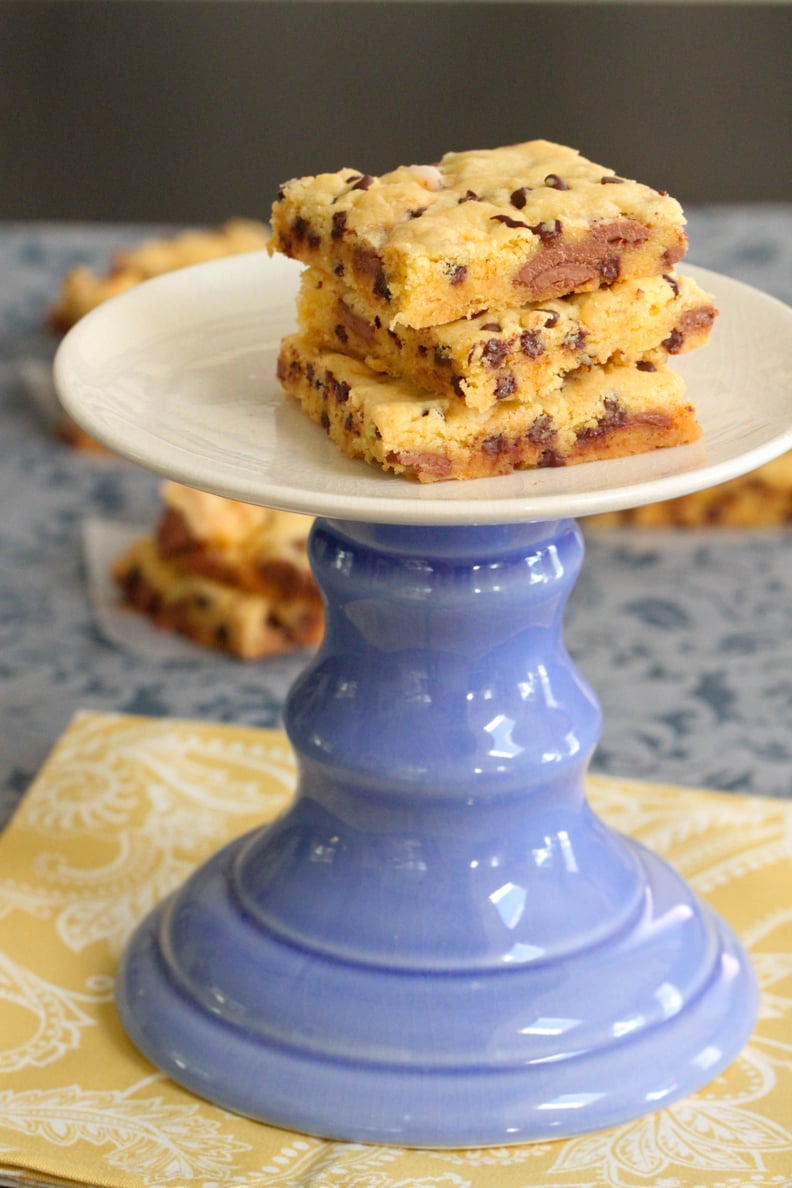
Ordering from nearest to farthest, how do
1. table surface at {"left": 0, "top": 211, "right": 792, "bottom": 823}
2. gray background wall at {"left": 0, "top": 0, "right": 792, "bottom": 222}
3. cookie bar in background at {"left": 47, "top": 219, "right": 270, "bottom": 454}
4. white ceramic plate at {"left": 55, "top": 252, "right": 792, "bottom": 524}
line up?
1. white ceramic plate at {"left": 55, "top": 252, "right": 792, "bottom": 524}
2. table surface at {"left": 0, "top": 211, "right": 792, "bottom": 823}
3. cookie bar in background at {"left": 47, "top": 219, "right": 270, "bottom": 454}
4. gray background wall at {"left": 0, "top": 0, "right": 792, "bottom": 222}

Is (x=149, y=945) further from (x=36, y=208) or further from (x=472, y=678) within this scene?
(x=36, y=208)

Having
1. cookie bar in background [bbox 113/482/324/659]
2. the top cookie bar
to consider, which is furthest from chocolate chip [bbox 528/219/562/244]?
cookie bar in background [bbox 113/482/324/659]

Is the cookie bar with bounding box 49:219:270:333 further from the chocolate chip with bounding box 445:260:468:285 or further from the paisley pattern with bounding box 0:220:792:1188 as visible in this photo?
the chocolate chip with bounding box 445:260:468:285

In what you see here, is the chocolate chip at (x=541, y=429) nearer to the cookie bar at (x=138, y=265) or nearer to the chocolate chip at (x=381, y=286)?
the chocolate chip at (x=381, y=286)

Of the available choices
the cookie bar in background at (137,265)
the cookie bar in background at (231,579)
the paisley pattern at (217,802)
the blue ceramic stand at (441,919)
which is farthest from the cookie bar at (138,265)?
the blue ceramic stand at (441,919)

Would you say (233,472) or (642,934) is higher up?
(233,472)

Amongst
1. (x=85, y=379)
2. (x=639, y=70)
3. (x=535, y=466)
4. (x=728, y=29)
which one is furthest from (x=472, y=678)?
(x=728, y=29)

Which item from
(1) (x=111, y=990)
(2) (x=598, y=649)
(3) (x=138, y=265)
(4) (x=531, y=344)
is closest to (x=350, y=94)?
(3) (x=138, y=265)
